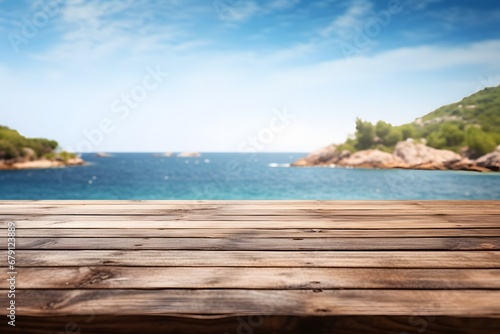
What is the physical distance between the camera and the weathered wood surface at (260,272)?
2.59 ft

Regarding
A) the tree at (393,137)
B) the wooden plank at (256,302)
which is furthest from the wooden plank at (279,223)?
the tree at (393,137)

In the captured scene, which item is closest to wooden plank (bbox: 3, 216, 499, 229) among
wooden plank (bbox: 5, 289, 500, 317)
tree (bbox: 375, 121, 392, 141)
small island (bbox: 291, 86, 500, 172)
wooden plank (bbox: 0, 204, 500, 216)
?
wooden plank (bbox: 0, 204, 500, 216)

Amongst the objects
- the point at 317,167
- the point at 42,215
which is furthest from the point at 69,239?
the point at 317,167

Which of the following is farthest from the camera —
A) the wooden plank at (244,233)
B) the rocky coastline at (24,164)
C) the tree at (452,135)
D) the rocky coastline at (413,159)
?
the rocky coastline at (24,164)

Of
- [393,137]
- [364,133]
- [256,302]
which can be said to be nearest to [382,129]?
[393,137]

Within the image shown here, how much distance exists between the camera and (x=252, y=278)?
0.98m

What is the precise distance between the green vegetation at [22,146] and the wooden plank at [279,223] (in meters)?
60.1

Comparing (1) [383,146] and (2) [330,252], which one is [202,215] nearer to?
(2) [330,252]

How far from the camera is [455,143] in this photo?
4100 centimetres

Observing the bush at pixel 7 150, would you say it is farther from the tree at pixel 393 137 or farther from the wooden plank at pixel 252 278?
the wooden plank at pixel 252 278

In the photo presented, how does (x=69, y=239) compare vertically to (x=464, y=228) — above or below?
above

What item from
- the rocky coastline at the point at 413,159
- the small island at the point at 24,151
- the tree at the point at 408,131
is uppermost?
the small island at the point at 24,151

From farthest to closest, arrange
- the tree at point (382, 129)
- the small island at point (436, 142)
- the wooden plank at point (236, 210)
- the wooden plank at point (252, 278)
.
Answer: the tree at point (382, 129) < the small island at point (436, 142) < the wooden plank at point (236, 210) < the wooden plank at point (252, 278)

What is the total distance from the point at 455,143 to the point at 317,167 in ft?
73.1
